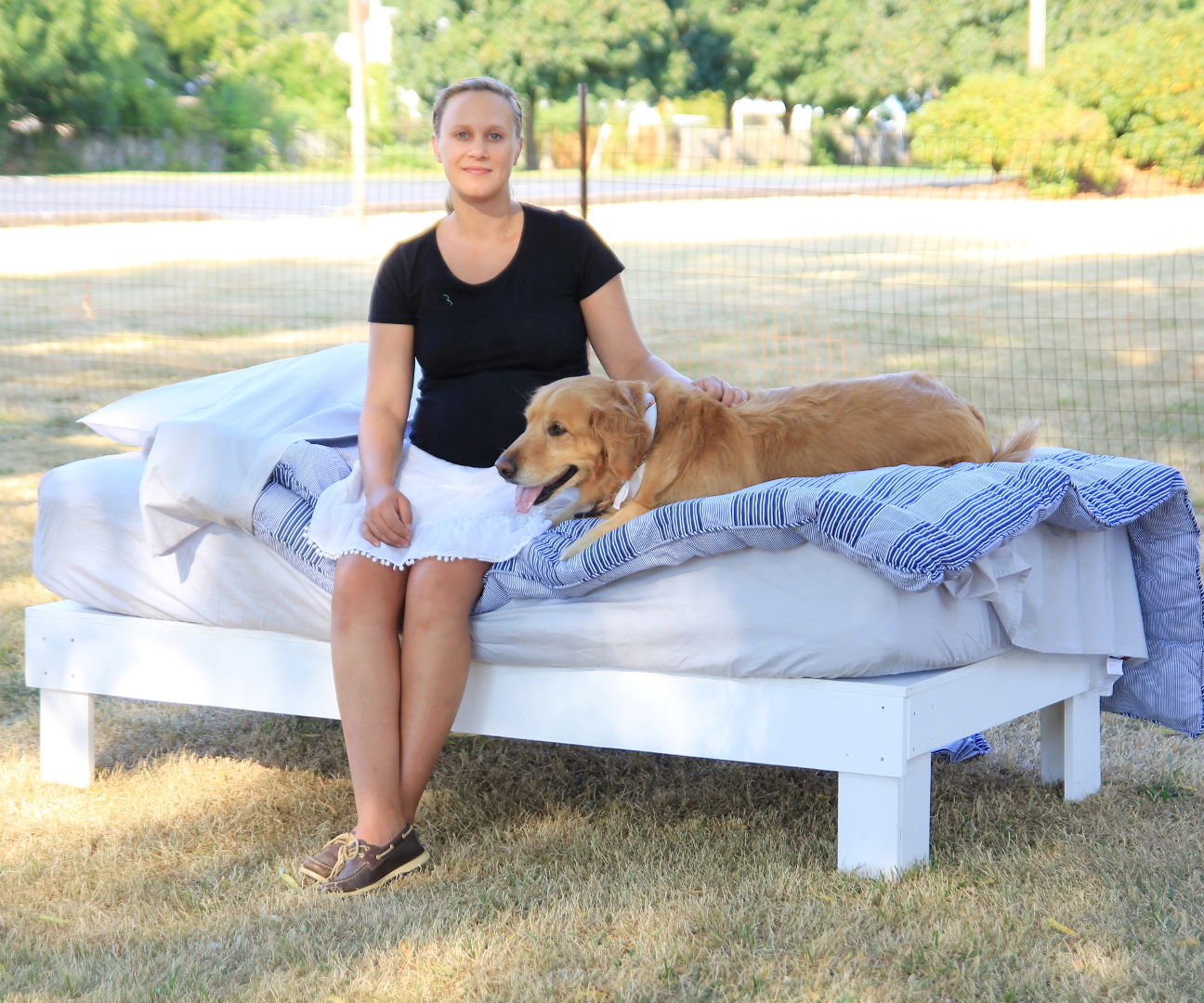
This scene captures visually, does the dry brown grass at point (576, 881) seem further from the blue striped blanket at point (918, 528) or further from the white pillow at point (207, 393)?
the white pillow at point (207, 393)

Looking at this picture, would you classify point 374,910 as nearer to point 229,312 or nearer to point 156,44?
point 229,312

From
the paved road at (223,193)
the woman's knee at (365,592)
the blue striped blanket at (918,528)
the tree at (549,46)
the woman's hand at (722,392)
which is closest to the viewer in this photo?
the blue striped blanket at (918,528)

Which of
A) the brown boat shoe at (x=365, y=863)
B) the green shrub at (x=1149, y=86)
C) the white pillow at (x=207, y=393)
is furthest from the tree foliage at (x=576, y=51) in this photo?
the brown boat shoe at (x=365, y=863)

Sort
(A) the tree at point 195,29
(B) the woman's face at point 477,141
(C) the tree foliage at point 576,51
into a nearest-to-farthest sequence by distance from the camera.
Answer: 1. (B) the woman's face at point 477,141
2. (C) the tree foliage at point 576,51
3. (A) the tree at point 195,29

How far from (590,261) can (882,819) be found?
1395 millimetres

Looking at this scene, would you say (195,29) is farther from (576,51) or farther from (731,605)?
(731,605)

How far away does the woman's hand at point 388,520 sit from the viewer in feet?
9.47

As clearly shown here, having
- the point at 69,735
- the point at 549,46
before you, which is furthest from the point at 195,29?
the point at 69,735

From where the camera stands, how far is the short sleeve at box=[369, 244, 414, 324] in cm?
317

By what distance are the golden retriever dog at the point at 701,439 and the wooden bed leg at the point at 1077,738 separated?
2.02 ft

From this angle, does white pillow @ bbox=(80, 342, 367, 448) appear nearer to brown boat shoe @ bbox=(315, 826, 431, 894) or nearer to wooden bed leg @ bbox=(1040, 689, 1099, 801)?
brown boat shoe @ bbox=(315, 826, 431, 894)

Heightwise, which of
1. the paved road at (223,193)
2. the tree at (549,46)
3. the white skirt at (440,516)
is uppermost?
the tree at (549,46)

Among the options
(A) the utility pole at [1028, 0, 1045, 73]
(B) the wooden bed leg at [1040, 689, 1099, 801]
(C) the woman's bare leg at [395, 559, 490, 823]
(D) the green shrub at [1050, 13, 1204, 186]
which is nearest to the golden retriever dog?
(C) the woman's bare leg at [395, 559, 490, 823]

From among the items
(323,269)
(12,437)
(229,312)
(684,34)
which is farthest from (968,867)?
(684,34)
